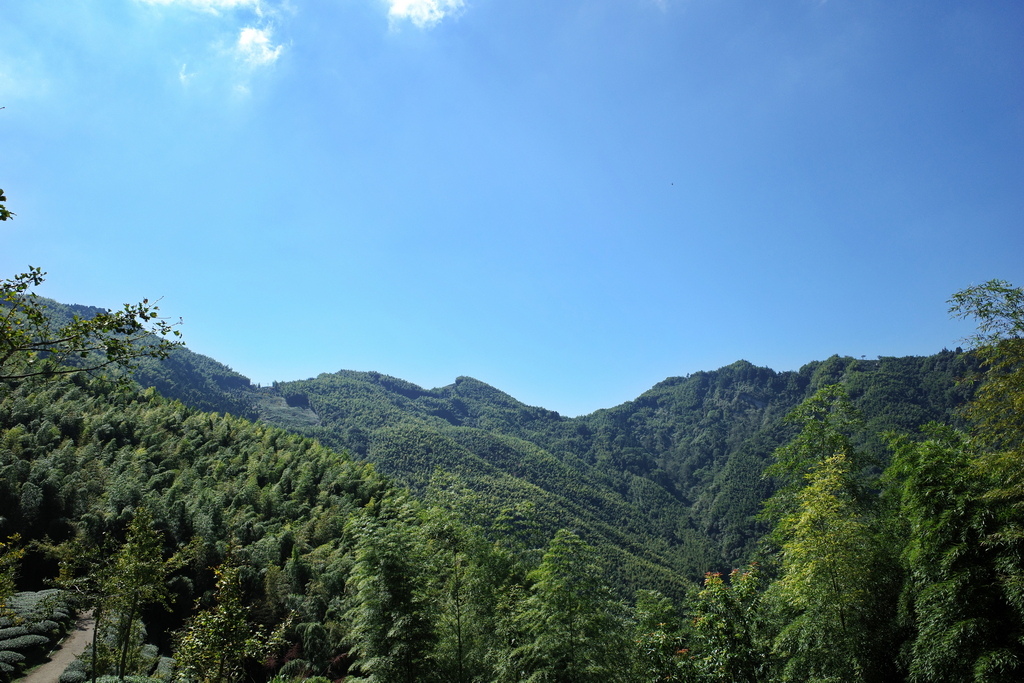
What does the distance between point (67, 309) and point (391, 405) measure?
313 ft

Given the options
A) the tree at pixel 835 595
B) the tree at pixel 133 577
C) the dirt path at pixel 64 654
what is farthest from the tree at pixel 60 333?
the dirt path at pixel 64 654

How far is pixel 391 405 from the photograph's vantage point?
163 metres

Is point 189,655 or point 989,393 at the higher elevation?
point 989,393

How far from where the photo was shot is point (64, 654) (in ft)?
63.3

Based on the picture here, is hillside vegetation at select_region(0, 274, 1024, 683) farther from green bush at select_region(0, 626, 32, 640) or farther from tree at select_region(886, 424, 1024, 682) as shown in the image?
green bush at select_region(0, 626, 32, 640)

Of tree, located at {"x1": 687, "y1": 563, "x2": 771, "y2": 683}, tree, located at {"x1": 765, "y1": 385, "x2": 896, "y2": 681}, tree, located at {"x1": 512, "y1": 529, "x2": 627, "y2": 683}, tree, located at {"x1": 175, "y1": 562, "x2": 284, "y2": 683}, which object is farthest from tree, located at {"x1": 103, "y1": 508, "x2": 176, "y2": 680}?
tree, located at {"x1": 765, "y1": 385, "x2": 896, "y2": 681}

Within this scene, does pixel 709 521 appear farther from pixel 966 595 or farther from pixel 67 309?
pixel 67 309

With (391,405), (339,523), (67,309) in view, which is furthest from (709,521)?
(67,309)

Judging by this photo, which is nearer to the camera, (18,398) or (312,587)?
(312,587)

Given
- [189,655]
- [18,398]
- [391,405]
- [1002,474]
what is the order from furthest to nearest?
[391,405], [18,398], [189,655], [1002,474]

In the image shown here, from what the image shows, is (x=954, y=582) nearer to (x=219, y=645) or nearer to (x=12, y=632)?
(x=219, y=645)

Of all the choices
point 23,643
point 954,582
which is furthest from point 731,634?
point 23,643

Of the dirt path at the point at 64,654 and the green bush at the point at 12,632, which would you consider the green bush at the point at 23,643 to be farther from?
the dirt path at the point at 64,654

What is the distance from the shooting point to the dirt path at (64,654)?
1723cm
